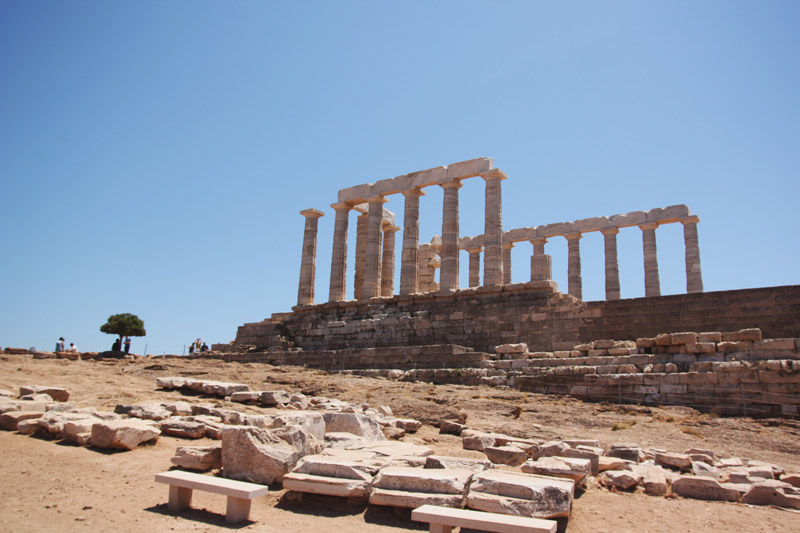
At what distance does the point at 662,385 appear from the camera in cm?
1552

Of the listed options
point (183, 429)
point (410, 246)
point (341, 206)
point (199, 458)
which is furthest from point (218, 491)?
point (341, 206)

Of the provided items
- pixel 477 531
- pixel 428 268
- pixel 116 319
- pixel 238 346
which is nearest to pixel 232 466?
pixel 477 531

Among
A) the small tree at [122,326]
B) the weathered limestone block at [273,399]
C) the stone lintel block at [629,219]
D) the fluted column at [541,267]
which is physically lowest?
the weathered limestone block at [273,399]

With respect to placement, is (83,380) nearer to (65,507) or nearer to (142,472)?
(142,472)

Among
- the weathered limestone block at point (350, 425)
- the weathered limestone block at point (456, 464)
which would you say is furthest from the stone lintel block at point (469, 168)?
the weathered limestone block at point (456, 464)

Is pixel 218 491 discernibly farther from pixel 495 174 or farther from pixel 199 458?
pixel 495 174

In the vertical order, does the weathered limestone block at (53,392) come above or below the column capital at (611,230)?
below

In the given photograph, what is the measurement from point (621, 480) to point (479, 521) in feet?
11.7

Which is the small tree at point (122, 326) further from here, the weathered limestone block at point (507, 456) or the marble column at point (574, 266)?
the weathered limestone block at point (507, 456)

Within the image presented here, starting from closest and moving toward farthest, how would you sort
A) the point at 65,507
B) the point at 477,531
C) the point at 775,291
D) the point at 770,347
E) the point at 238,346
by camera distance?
the point at 477,531, the point at 65,507, the point at 770,347, the point at 775,291, the point at 238,346

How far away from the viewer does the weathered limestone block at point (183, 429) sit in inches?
384

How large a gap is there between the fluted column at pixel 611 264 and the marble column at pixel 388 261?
1256cm

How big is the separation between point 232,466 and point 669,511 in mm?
5656

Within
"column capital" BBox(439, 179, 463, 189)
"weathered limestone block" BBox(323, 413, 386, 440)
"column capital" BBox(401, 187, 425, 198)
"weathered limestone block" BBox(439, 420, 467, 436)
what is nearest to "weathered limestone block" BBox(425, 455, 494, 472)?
"weathered limestone block" BBox(323, 413, 386, 440)
